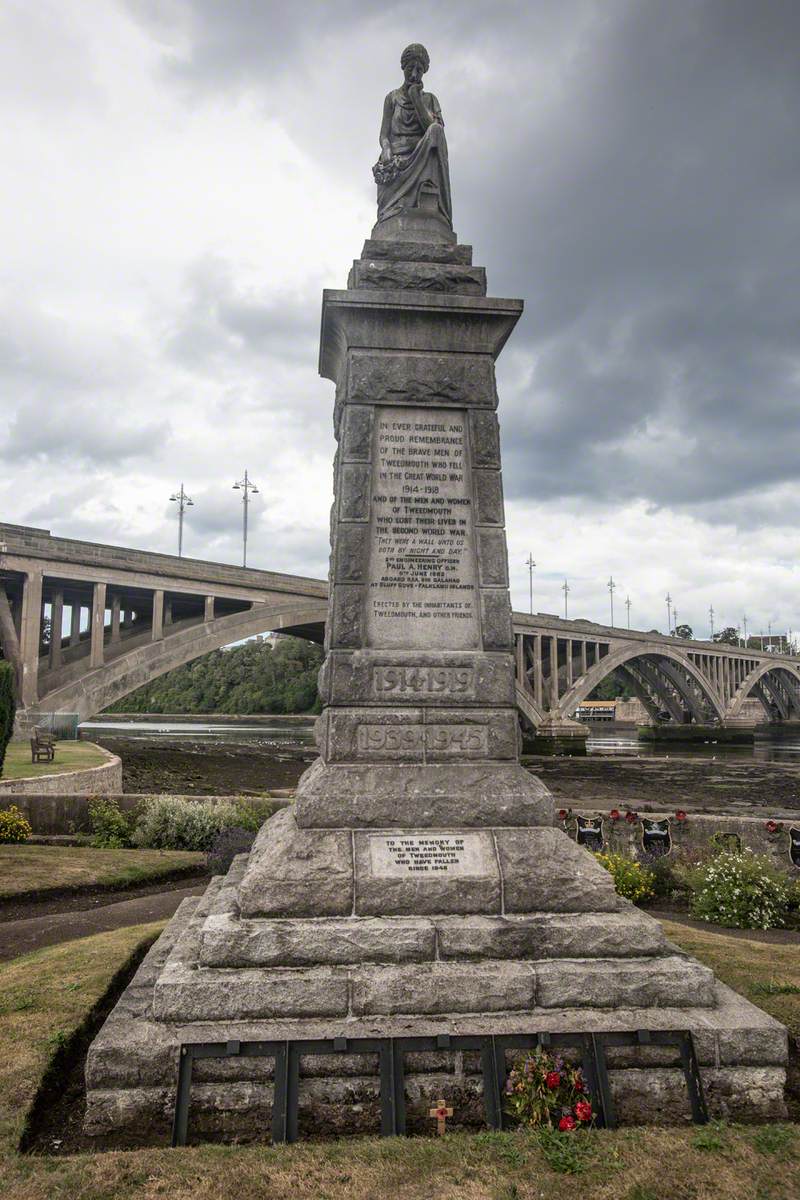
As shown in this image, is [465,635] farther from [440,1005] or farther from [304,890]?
[440,1005]

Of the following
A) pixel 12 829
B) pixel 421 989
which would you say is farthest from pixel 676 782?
pixel 421 989

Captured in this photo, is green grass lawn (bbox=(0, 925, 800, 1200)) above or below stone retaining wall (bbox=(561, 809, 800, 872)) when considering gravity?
below

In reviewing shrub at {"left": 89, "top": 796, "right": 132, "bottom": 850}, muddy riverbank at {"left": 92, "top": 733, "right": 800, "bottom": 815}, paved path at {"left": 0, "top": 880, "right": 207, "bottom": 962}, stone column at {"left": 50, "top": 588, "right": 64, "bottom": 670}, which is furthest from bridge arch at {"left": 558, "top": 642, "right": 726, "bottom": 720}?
paved path at {"left": 0, "top": 880, "right": 207, "bottom": 962}

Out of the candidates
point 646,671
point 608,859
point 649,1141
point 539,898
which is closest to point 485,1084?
point 649,1141

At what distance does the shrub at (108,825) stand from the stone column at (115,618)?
24.9 meters

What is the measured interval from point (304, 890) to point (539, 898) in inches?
64.3

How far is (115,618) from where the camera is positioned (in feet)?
130

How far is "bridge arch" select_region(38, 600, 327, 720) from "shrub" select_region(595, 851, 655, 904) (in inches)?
1123

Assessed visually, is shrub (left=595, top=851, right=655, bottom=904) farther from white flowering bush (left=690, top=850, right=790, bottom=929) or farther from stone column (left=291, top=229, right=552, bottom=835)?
stone column (left=291, top=229, right=552, bottom=835)

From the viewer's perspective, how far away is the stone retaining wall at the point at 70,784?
54.7 feet

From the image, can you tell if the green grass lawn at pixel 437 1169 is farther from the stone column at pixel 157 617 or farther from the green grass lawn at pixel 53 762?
the stone column at pixel 157 617

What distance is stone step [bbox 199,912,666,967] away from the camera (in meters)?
5.13

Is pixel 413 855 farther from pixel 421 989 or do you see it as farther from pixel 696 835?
pixel 696 835

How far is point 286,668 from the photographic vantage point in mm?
123000
